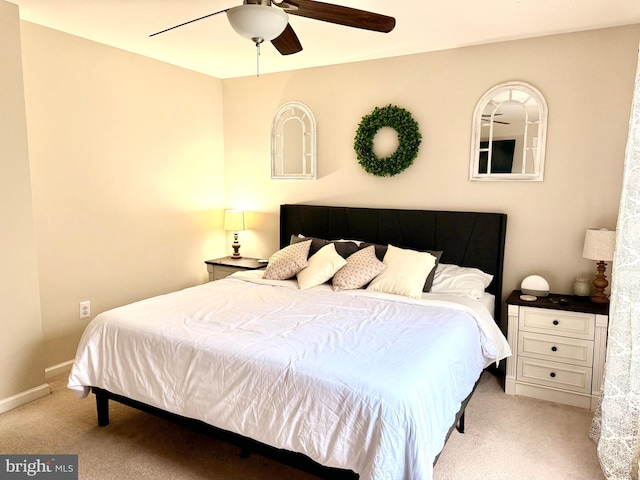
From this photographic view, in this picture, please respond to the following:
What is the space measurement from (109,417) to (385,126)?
3148mm

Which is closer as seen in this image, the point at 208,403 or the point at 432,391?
the point at 432,391

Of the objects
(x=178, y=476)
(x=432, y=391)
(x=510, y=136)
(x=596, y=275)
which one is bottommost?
(x=178, y=476)

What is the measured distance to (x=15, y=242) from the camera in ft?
9.96

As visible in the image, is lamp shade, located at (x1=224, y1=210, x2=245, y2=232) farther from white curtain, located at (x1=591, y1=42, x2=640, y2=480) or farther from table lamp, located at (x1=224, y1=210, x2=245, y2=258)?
white curtain, located at (x1=591, y1=42, x2=640, y2=480)

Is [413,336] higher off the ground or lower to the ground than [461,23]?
lower

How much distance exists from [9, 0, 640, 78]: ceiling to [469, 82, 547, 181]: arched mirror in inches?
17.2

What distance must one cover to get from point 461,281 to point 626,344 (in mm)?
1249

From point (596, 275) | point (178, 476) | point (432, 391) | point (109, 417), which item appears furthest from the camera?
point (596, 275)

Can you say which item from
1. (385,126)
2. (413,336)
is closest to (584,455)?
(413,336)

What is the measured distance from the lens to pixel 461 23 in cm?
314

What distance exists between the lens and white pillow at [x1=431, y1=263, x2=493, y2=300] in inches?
132

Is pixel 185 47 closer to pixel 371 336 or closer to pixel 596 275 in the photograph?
pixel 371 336

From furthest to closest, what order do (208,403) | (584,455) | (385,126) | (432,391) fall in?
(385,126) < (584,455) < (208,403) < (432,391)

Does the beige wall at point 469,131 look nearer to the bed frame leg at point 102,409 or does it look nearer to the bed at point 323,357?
the bed at point 323,357
